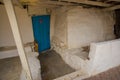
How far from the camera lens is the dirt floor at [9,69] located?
11.7ft

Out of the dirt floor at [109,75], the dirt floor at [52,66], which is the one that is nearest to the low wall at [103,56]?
the dirt floor at [109,75]

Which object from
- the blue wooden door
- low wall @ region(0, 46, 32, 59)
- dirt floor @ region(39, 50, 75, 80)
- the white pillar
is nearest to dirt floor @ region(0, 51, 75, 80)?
dirt floor @ region(39, 50, 75, 80)

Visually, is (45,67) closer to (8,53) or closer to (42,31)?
(8,53)

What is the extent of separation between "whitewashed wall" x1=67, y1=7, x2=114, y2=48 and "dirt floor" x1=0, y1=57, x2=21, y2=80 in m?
2.34

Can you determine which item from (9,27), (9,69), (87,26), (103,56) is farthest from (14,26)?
(87,26)

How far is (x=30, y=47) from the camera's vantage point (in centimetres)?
579

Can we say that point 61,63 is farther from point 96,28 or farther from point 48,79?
point 96,28

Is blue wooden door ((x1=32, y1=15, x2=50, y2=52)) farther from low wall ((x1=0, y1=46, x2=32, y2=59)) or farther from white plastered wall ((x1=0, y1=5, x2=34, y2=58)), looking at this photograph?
low wall ((x1=0, y1=46, x2=32, y2=59))

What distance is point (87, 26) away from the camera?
18.5ft

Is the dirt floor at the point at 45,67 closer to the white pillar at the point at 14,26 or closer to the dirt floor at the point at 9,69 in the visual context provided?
the dirt floor at the point at 9,69

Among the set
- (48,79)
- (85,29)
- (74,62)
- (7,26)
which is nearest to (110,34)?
(85,29)

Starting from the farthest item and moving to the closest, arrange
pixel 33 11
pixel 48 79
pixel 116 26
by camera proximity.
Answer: pixel 116 26 → pixel 33 11 → pixel 48 79

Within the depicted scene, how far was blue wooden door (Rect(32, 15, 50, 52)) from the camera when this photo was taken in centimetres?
611

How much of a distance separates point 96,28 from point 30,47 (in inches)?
128
